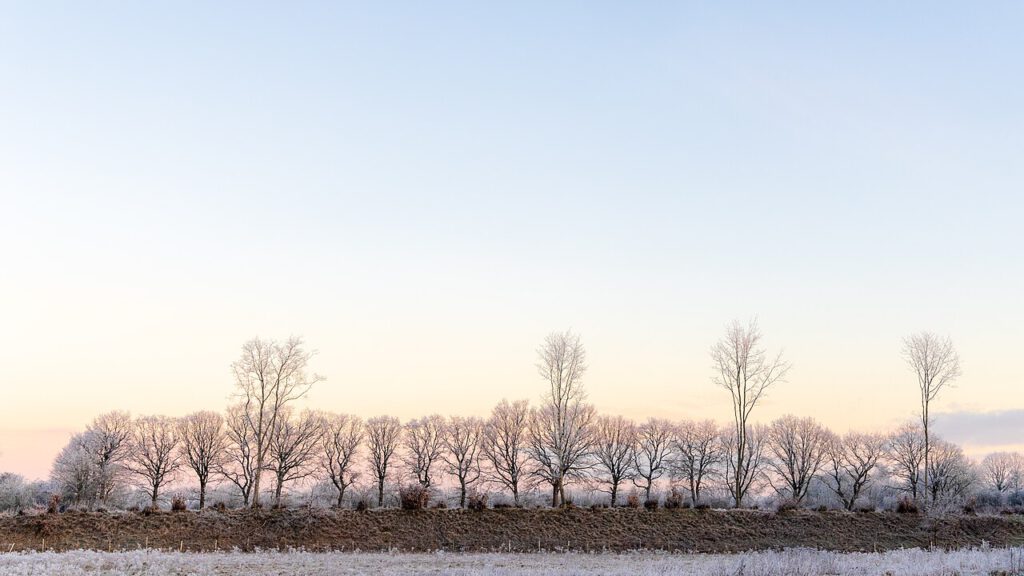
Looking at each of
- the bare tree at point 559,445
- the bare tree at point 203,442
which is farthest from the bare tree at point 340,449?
the bare tree at point 559,445

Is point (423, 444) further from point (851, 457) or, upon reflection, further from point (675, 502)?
point (851, 457)

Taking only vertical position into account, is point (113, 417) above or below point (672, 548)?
above

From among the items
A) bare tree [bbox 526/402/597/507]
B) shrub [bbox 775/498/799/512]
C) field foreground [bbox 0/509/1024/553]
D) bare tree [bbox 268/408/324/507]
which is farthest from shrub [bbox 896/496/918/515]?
bare tree [bbox 268/408/324/507]

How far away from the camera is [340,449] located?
74.9m

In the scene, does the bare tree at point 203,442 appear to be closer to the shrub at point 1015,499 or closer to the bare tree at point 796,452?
the bare tree at point 796,452

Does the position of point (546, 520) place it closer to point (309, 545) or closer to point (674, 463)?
point (309, 545)

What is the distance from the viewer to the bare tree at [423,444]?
73.8 metres

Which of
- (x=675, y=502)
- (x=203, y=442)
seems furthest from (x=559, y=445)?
(x=203, y=442)

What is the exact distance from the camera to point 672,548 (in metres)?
43.2

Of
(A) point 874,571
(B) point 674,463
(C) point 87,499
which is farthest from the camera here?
(B) point 674,463

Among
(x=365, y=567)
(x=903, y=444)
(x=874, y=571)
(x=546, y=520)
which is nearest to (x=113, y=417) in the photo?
(x=546, y=520)

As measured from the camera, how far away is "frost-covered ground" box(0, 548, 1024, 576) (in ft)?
83.9

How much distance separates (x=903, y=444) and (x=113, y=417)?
83645 millimetres

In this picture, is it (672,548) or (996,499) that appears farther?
(996,499)
